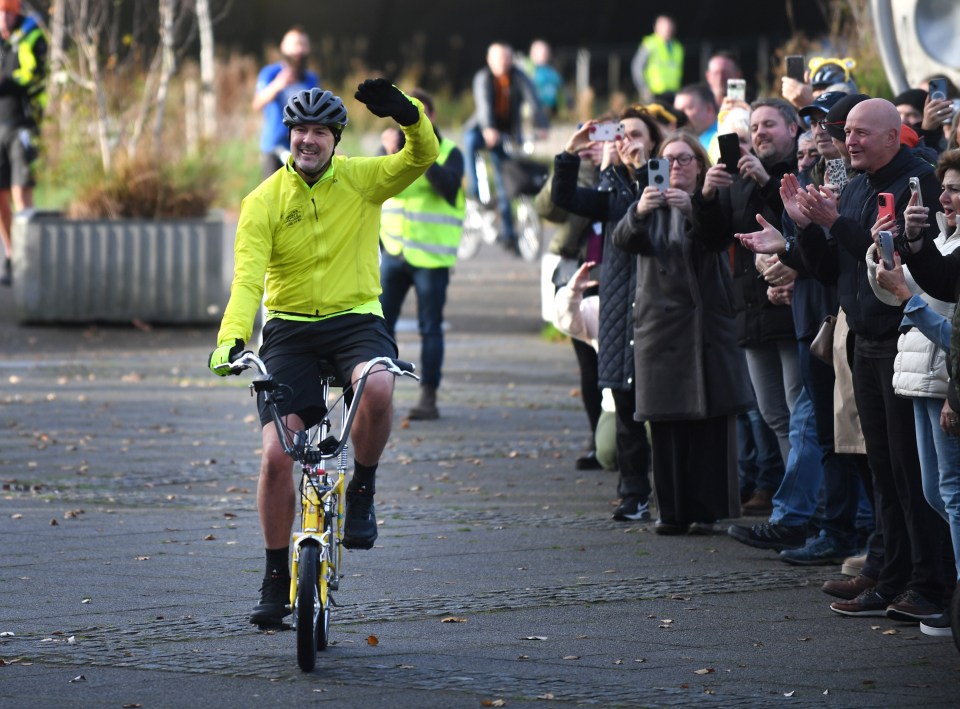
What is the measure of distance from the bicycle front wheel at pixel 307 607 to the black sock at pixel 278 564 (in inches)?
22.4

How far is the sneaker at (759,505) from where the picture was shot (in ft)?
33.9

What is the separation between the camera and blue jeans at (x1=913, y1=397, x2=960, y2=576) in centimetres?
733

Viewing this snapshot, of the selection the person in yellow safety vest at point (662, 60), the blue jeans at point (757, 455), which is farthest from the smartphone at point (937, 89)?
the person in yellow safety vest at point (662, 60)

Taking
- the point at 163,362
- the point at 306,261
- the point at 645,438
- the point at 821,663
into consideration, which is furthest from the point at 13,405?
the point at 821,663

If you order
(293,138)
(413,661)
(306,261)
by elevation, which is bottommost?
(413,661)

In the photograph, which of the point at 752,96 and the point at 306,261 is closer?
the point at 306,261

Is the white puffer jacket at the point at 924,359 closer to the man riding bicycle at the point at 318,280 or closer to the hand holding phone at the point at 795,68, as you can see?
the man riding bicycle at the point at 318,280

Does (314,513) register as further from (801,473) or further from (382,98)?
(801,473)

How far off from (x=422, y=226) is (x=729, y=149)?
4.65m

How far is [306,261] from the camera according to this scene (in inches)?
299

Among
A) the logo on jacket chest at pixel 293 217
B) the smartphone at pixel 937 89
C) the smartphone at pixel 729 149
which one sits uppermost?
the smartphone at pixel 937 89

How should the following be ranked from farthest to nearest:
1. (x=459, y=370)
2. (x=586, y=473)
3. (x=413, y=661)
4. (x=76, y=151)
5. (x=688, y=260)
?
(x=76, y=151) → (x=459, y=370) → (x=586, y=473) → (x=688, y=260) → (x=413, y=661)

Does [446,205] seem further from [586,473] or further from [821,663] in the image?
[821,663]

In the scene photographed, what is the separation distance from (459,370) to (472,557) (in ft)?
24.0
